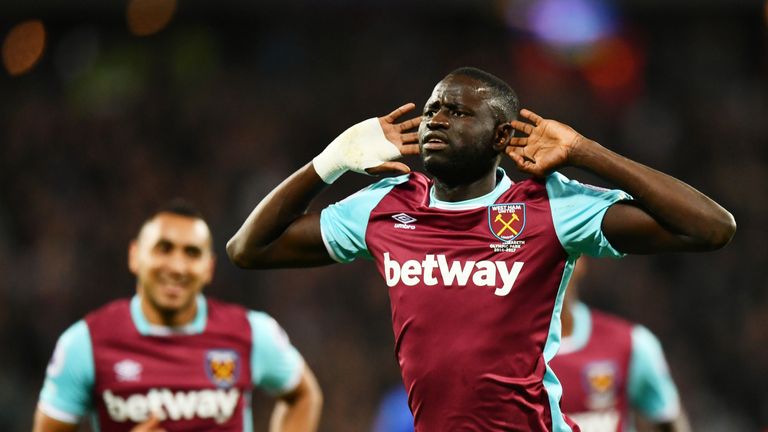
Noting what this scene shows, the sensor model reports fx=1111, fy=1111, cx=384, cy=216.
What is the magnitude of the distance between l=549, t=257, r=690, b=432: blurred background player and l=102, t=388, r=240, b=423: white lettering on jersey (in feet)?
6.29

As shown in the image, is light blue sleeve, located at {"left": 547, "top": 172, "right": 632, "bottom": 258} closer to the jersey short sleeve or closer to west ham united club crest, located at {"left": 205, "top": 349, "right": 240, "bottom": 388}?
the jersey short sleeve

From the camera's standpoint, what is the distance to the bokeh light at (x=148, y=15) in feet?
53.6

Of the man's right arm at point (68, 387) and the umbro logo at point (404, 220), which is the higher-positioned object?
the umbro logo at point (404, 220)

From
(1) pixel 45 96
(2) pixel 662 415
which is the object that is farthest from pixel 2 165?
(2) pixel 662 415

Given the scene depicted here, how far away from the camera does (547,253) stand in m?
3.78

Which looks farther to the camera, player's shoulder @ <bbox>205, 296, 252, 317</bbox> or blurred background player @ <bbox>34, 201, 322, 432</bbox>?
player's shoulder @ <bbox>205, 296, 252, 317</bbox>

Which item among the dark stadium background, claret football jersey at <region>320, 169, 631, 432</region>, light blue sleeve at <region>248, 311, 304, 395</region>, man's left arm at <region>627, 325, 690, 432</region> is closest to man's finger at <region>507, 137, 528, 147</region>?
claret football jersey at <region>320, 169, 631, 432</region>

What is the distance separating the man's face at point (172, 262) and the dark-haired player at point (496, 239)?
195 cm

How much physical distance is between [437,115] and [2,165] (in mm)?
10981

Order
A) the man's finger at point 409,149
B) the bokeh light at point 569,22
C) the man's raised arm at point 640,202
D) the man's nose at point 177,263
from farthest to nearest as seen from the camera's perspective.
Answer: the bokeh light at point 569,22
the man's nose at point 177,263
the man's finger at point 409,149
the man's raised arm at point 640,202

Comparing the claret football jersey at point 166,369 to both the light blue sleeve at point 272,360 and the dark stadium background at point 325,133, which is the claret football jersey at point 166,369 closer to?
the light blue sleeve at point 272,360

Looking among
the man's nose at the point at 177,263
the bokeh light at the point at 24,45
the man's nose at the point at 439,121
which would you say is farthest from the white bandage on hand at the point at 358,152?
the bokeh light at the point at 24,45

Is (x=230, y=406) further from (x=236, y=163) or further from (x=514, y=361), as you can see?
(x=236, y=163)

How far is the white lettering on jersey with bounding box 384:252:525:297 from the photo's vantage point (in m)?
3.76
